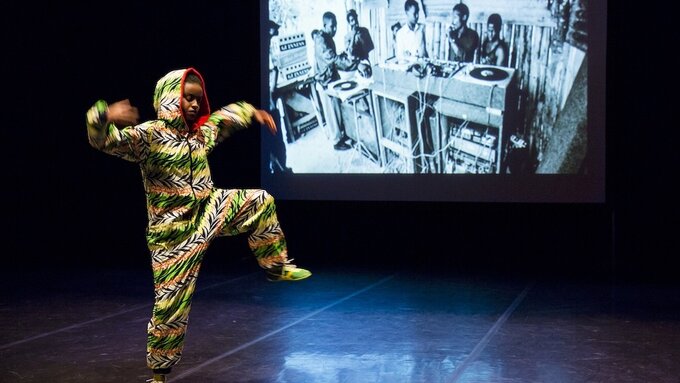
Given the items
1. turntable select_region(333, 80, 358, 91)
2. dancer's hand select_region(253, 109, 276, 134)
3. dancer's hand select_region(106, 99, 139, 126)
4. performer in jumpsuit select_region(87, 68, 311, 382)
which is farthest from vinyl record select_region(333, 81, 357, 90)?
dancer's hand select_region(106, 99, 139, 126)

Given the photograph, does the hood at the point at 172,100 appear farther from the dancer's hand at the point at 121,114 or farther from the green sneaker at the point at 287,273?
the green sneaker at the point at 287,273

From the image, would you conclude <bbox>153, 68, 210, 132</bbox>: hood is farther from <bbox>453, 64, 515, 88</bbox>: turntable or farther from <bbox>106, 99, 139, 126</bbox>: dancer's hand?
<bbox>453, 64, 515, 88</bbox>: turntable

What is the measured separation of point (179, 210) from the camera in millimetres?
3205

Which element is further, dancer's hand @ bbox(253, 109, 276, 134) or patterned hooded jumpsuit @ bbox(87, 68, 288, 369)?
dancer's hand @ bbox(253, 109, 276, 134)

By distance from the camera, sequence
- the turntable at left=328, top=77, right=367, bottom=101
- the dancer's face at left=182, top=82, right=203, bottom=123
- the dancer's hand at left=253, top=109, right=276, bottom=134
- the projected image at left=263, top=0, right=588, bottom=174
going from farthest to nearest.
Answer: the turntable at left=328, top=77, right=367, bottom=101 < the projected image at left=263, top=0, right=588, bottom=174 < the dancer's hand at left=253, top=109, right=276, bottom=134 < the dancer's face at left=182, top=82, right=203, bottom=123

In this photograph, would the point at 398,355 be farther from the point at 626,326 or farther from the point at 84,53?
the point at 84,53

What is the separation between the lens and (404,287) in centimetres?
618

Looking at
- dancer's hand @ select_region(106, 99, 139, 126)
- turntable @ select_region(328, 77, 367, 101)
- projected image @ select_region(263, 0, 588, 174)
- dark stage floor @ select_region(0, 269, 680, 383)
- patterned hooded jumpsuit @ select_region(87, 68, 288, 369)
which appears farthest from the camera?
turntable @ select_region(328, 77, 367, 101)

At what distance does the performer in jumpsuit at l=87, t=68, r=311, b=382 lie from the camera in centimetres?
316

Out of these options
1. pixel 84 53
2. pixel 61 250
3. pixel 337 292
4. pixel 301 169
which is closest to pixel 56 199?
pixel 61 250

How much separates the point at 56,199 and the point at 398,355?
5.13m

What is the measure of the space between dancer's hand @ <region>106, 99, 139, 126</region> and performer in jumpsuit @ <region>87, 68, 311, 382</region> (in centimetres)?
2

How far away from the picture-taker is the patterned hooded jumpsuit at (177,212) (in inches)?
124

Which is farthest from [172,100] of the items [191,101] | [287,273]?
[287,273]
